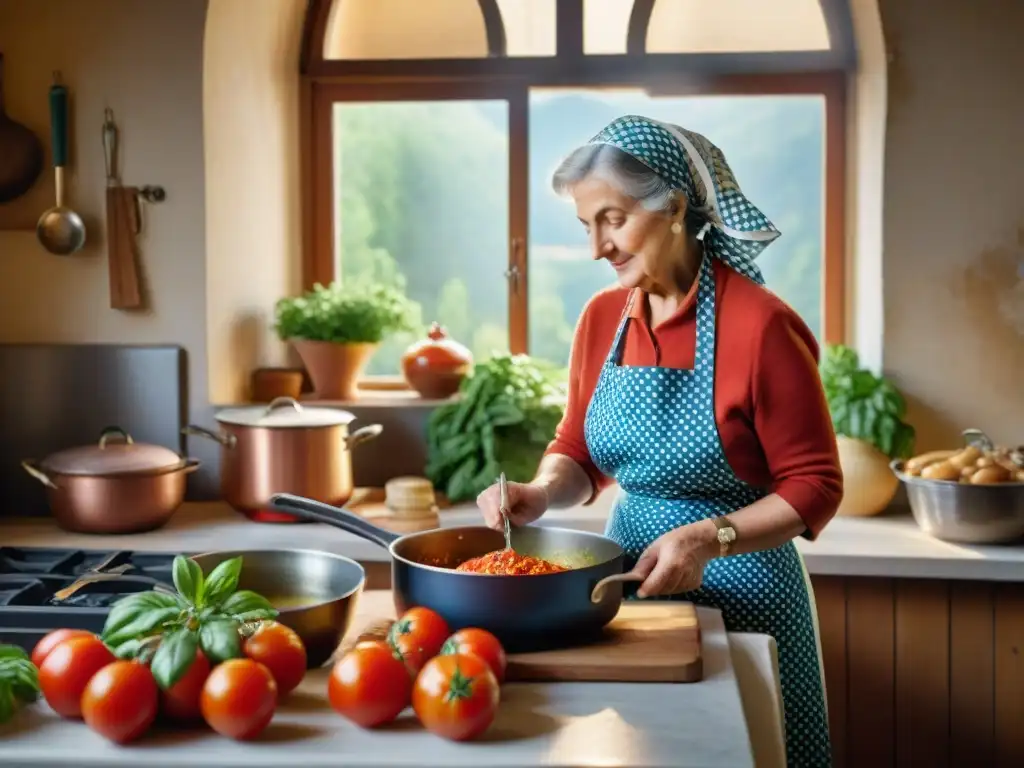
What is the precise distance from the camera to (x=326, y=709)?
1.36 metres

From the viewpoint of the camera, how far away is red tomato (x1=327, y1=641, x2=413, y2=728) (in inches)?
50.1

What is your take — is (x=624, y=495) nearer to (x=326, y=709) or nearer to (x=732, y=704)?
(x=732, y=704)

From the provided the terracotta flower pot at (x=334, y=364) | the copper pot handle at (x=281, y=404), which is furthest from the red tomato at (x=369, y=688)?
the terracotta flower pot at (x=334, y=364)

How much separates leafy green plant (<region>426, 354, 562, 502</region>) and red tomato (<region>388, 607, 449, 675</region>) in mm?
1483

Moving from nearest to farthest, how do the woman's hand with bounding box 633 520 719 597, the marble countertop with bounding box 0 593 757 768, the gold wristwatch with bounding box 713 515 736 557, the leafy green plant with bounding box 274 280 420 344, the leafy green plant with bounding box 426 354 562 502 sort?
the marble countertop with bounding box 0 593 757 768
the woman's hand with bounding box 633 520 719 597
the gold wristwatch with bounding box 713 515 736 557
the leafy green plant with bounding box 426 354 562 502
the leafy green plant with bounding box 274 280 420 344

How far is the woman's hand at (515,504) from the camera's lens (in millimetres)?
1787

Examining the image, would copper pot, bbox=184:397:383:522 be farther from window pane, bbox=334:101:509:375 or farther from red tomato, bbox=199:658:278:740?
red tomato, bbox=199:658:278:740

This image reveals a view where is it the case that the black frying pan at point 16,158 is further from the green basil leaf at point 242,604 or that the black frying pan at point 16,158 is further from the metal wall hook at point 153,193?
the green basil leaf at point 242,604

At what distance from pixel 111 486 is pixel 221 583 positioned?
1422 mm

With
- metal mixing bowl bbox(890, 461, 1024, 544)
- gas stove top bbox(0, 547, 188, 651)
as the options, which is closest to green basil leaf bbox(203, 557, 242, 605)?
gas stove top bbox(0, 547, 188, 651)

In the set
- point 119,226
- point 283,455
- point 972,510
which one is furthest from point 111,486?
point 972,510

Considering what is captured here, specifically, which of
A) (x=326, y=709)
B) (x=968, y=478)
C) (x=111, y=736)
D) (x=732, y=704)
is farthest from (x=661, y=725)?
(x=968, y=478)

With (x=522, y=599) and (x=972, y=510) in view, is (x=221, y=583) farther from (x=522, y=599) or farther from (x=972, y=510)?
(x=972, y=510)

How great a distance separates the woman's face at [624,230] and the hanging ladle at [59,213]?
172 cm
